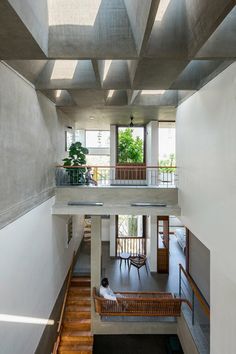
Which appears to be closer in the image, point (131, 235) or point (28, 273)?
point (28, 273)

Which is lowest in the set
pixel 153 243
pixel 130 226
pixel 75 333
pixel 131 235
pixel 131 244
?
pixel 75 333

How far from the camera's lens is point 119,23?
3.29m

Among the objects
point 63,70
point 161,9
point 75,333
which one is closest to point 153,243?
point 75,333

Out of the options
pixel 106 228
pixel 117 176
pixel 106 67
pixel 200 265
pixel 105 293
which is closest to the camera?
pixel 106 67

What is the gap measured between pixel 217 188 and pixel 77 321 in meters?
5.57

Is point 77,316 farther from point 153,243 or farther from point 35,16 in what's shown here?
point 35,16

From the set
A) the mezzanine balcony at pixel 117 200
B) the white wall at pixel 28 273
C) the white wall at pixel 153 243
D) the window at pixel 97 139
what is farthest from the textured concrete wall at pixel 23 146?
the window at pixel 97 139

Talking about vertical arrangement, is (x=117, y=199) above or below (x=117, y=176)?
below

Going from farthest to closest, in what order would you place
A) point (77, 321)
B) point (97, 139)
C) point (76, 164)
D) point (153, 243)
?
point (97, 139) < point (153, 243) < point (76, 164) < point (77, 321)

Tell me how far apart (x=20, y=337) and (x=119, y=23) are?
4.98 m

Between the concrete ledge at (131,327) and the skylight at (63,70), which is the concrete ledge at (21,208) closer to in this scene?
the skylight at (63,70)

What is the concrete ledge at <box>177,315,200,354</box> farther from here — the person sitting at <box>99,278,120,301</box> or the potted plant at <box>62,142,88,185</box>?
the potted plant at <box>62,142,88,185</box>

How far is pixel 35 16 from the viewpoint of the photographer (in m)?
2.92

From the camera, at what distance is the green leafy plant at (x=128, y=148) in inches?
417
